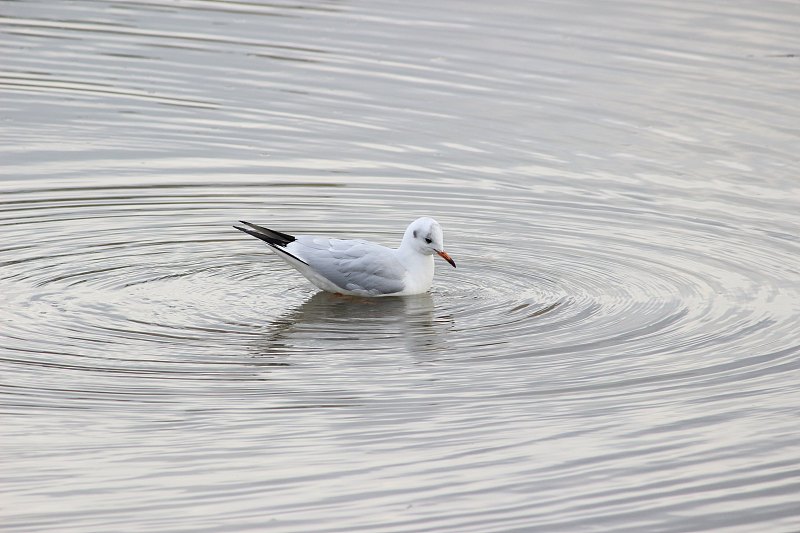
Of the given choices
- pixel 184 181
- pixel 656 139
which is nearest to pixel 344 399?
pixel 184 181

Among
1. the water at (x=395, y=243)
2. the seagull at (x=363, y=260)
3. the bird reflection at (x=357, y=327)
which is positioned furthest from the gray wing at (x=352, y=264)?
the water at (x=395, y=243)

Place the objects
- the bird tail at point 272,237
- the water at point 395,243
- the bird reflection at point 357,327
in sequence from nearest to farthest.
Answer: the water at point 395,243
the bird reflection at point 357,327
the bird tail at point 272,237

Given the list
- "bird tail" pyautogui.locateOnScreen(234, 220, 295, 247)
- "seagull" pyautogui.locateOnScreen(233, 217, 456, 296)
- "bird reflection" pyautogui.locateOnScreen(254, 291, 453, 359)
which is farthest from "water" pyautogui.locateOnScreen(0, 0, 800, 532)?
"bird tail" pyautogui.locateOnScreen(234, 220, 295, 247)

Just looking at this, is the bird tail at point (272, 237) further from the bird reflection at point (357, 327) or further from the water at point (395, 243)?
the bird reflection at point (357, 327)

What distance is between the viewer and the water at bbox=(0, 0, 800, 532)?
815cm

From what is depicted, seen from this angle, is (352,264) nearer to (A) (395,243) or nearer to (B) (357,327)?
(B) (357,327)

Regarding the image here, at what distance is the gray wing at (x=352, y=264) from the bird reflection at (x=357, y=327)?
0.52 feet

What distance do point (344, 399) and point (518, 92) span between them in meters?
9.27

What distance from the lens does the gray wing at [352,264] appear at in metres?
12.3

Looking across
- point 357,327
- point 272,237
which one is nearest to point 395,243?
point 272,237

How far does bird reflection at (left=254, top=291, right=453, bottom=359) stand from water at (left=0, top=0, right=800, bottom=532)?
0.17ft

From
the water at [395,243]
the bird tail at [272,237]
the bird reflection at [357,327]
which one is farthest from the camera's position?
the bird tail at [272,237]

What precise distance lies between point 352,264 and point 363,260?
0.38 feet

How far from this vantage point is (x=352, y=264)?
12.4 meters
